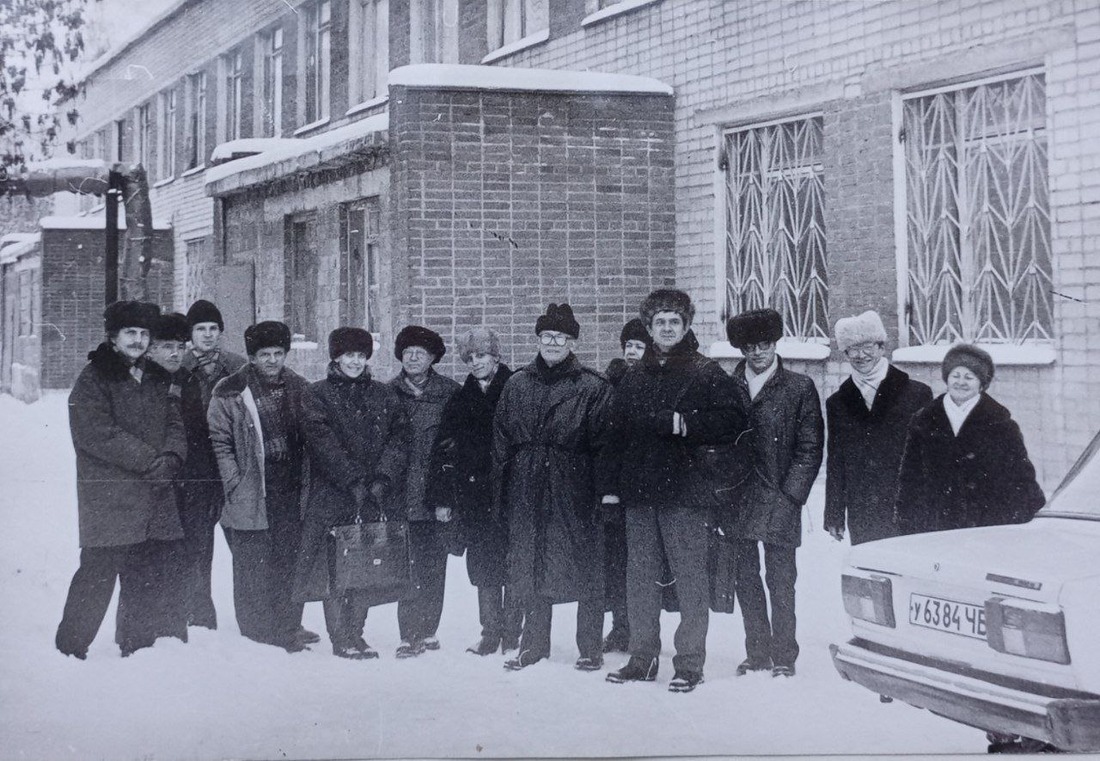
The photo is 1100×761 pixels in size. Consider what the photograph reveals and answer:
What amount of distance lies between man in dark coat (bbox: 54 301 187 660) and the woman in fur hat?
304 centimetres

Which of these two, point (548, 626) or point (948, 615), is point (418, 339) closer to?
point (548, 626)

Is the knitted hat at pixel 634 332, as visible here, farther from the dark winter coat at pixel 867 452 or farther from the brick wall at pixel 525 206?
the dark winter coat at pixel 867 452

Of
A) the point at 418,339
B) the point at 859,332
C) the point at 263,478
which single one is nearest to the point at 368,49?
the point at 418,339

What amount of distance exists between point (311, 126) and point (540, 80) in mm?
1712

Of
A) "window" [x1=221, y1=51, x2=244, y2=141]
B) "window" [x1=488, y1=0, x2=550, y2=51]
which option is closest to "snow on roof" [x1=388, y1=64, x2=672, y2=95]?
"window" [x1=488, y1=0, x2=550, y2=51]

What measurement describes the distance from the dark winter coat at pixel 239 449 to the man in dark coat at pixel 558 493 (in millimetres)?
1090

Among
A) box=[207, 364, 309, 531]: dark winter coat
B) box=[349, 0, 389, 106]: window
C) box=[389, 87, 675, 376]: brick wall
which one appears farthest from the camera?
box=[389, 87, 675, 376]: brick wall

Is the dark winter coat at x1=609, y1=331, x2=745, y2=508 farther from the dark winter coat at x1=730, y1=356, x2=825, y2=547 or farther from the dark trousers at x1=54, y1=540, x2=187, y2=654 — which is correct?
the dark trousers at x1=54, y1=540, x2=187, y2=654

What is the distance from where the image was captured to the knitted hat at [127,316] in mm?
4492

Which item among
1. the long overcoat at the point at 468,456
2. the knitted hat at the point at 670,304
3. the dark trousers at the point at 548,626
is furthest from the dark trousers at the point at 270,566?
the knitted hat at the point at 670,304

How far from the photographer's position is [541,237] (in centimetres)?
649

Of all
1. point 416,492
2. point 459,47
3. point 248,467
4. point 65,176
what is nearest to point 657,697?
point 416,492

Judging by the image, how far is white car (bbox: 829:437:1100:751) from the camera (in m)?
3.29

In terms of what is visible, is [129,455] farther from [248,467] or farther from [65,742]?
[65,742]
